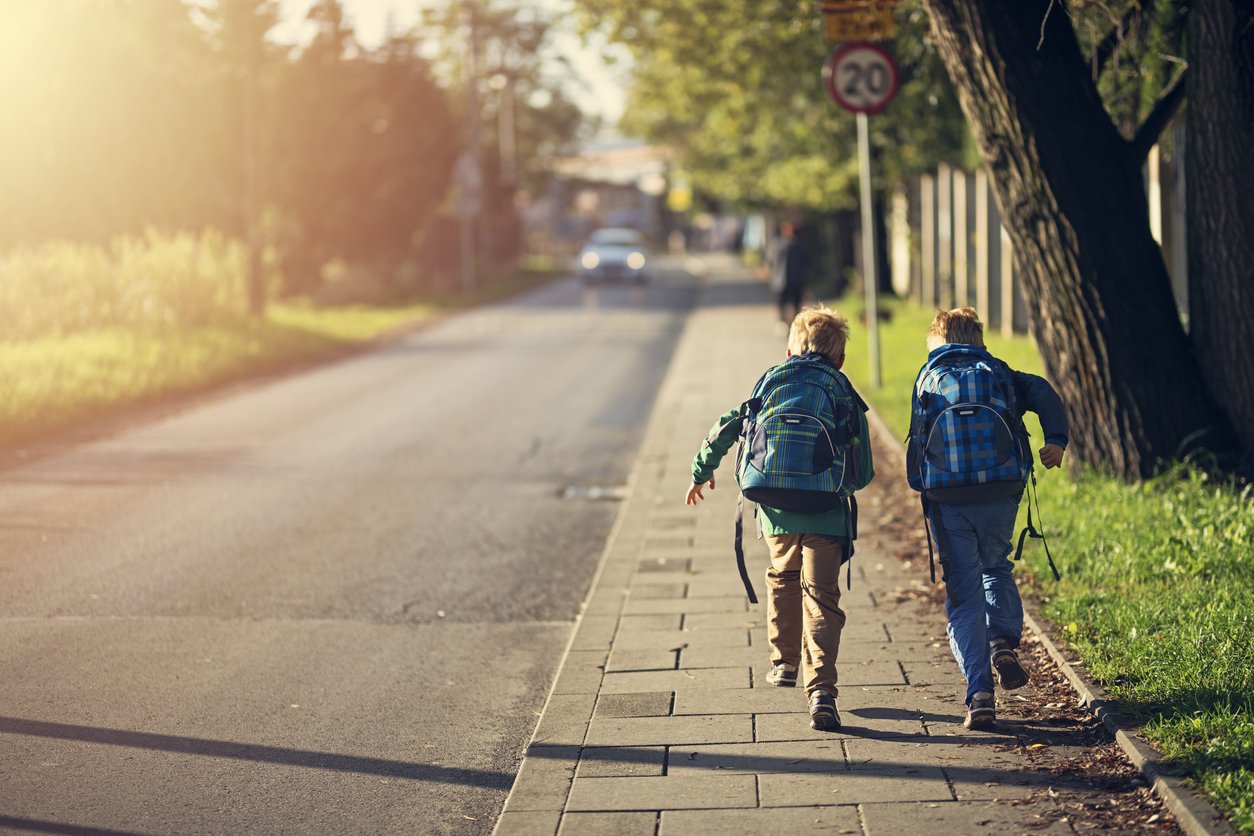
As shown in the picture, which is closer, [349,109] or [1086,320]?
[1086,320]

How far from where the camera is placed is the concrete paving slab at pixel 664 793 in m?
4.52

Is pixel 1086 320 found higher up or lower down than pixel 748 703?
higher up

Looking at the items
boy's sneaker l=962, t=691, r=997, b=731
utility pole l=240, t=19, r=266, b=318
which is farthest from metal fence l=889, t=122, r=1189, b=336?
utility pole l=240, t=19, r=266, b=318

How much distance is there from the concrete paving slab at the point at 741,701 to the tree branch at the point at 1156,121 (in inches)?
177

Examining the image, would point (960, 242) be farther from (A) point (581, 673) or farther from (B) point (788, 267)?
(A) point (581, 673)

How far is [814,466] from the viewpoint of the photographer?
536cm

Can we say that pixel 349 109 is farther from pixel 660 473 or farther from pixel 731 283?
pixel 660 473

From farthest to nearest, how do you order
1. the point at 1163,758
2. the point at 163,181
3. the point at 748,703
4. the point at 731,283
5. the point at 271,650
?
the point at 731,283 → the point at 163,181 → the point at 271,650 → the point at 748,703 → the point at 1163,758

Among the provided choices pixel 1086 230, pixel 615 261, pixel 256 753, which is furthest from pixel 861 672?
pixel 615 261

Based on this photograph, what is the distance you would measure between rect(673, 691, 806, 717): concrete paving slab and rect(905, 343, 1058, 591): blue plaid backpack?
73cm

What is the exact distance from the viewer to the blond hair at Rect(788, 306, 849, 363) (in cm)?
550

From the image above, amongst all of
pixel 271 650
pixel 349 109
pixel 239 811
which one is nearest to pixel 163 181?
pixel 349 109

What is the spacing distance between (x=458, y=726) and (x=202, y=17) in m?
20.5

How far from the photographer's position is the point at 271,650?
6695 mm
